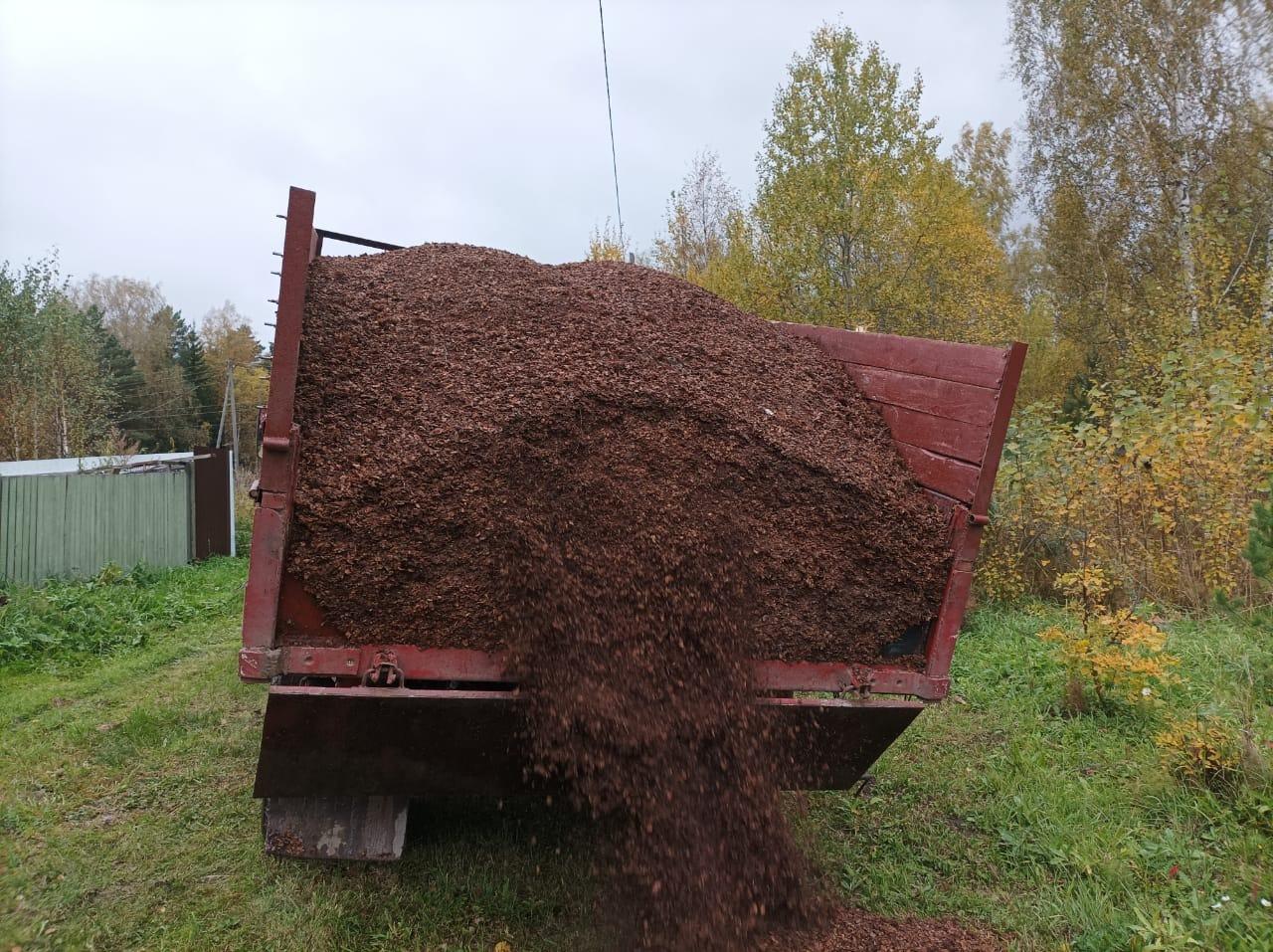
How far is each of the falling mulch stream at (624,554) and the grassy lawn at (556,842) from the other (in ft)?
2.11

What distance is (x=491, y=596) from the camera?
2.60m

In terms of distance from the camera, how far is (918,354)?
11.1ft

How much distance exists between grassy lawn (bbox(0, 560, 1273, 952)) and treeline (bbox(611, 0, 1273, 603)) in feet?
4.07

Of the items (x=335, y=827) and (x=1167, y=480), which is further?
(x=1167, y=480)

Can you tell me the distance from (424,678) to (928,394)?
6.55 feet

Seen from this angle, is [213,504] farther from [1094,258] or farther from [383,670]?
[1094,258]

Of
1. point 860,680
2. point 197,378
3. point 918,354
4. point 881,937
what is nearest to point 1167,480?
point 918,354

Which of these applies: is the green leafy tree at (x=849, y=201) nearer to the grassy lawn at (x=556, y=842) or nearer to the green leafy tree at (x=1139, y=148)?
the green leafy tree at (x=1139, y=148)

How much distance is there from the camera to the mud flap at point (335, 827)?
9.70 ft

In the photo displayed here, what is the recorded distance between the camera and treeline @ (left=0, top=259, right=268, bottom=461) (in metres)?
16.9

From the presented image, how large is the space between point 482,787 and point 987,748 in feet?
9.61

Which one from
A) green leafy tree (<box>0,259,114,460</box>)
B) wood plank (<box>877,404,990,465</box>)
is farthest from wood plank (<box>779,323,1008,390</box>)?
green leafy tree (<box>0,259,114,460</box>)

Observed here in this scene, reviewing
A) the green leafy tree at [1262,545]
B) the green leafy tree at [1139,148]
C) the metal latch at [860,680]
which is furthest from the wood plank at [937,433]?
the green leafy tree at [1139,148]

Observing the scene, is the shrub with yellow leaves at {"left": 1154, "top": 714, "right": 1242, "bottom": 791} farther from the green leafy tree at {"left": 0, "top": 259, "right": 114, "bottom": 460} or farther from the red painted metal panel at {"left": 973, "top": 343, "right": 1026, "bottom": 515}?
the green leafy tree at {"left": 0, "top": 259, "right": 114, "bottom": 460}
